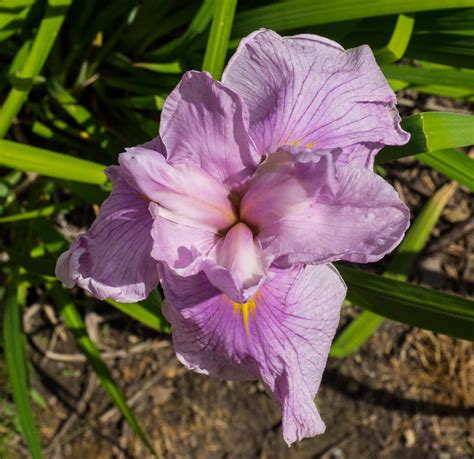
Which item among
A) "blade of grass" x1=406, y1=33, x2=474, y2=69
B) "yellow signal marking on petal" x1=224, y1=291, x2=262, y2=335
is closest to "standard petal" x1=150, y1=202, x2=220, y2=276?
"yellow signal marking on petal" x1=224, y1=291, x2=262, y2=335

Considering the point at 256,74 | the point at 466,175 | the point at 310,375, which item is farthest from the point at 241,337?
the point at 466,175

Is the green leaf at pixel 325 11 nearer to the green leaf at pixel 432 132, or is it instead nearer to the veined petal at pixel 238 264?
the green leaf at pixel 432 132

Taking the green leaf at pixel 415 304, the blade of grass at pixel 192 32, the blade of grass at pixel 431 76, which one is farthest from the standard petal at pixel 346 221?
the blade of grass at pixel 192 32

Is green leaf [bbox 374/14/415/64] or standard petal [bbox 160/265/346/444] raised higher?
green leaf [bbox 374/14/415/64]

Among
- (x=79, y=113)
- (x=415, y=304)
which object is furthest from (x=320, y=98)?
(x=79, y=113)

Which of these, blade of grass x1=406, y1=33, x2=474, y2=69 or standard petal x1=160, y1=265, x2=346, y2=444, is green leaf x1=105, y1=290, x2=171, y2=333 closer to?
standard petal x1=160, y1=265, x2=346, y2=444

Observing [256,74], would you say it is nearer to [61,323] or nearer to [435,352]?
[61,323]
